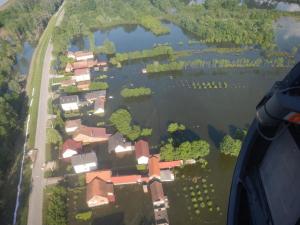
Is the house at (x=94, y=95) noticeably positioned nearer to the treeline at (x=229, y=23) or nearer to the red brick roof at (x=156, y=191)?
the red brick roof at (x=156, y=191)

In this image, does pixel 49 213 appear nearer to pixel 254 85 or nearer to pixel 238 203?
pixel 238 203

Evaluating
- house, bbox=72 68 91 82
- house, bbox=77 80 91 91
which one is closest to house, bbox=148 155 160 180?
house, bbox=77 80 91 91

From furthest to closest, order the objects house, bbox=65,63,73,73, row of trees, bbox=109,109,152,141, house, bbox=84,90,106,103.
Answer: house, bbox=65,63,73,73 → house, bbox=84,90,106,103 → row of trees, bbox=109,109,152,141

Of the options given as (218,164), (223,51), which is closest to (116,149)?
(218,164)

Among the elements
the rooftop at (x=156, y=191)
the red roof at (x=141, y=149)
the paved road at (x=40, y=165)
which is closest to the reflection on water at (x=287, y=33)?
the red roof at (x=141, y=149)

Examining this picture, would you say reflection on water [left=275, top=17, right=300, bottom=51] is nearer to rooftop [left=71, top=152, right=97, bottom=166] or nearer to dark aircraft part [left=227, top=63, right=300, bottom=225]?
rooftop [left=71, top=152, right=97, bottom=166]

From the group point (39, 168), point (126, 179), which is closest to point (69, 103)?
point (39, 168)

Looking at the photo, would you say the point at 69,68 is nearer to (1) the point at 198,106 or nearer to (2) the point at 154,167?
(1) the point at 198,106
